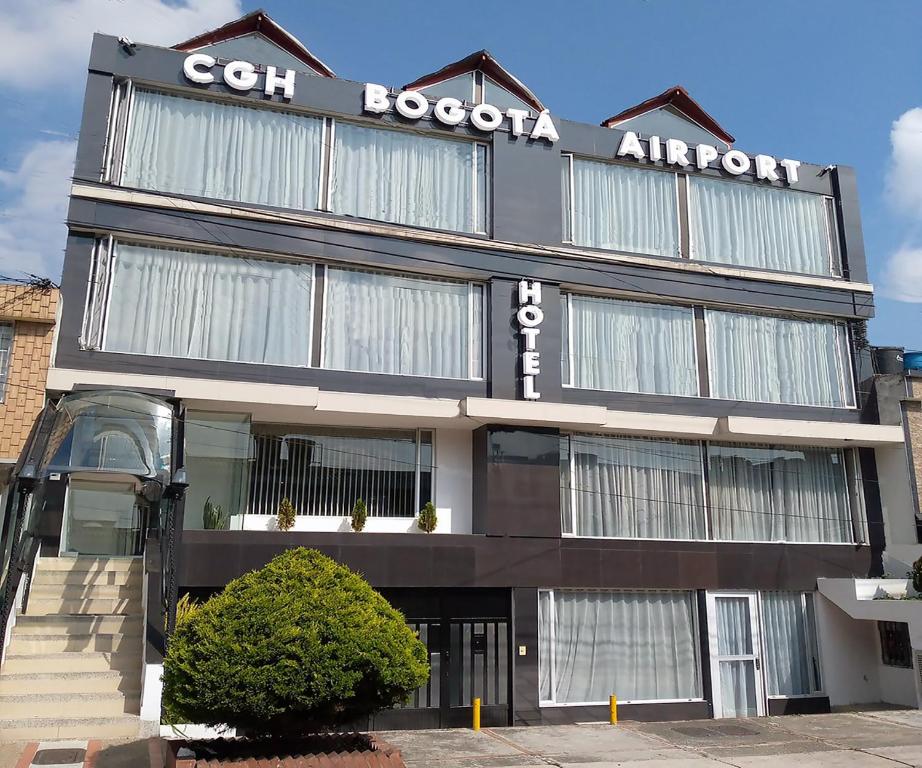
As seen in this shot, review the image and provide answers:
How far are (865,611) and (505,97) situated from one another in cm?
1398

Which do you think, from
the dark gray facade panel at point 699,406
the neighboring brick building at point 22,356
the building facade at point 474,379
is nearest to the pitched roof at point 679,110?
the building facade at point 474,379

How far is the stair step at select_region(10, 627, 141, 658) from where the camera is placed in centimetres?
1339

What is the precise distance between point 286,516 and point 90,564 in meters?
3.59

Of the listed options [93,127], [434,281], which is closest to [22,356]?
[93,127]

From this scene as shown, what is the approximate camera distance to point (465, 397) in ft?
58.0

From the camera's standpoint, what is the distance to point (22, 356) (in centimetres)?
1612

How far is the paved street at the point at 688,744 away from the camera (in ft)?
42.9

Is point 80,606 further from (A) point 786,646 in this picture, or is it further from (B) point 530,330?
(A) point 786,646

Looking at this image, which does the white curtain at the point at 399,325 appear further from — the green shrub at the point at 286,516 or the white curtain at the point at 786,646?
the white curtain at the point at 786,646

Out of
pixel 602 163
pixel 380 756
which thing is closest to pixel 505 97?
pixel 602 163

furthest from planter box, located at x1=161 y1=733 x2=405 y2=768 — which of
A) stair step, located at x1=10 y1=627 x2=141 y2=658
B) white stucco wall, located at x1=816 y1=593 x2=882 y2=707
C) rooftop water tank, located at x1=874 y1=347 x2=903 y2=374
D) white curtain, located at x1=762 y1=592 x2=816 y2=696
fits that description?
rooftop water tank, located at x1=874 y1=347 x2=903 y2=374

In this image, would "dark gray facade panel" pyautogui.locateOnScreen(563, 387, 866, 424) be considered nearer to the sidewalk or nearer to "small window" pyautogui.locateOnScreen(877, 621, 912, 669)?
"small window" pyautogui.locateOnScreen(877, 621, 912, 669)

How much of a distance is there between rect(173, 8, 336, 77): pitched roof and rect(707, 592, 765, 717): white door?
14560mm

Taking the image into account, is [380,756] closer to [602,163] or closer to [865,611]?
[865,611]
